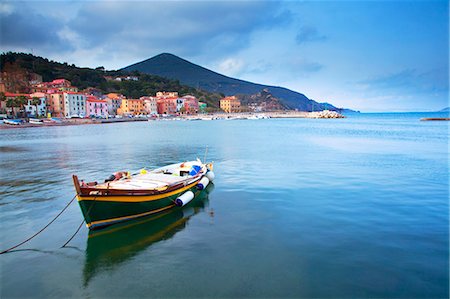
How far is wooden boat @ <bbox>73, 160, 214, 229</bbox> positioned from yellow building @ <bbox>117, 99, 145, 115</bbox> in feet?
387

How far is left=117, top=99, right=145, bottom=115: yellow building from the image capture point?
124 m

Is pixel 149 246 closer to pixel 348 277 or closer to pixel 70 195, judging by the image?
pixel 348 277

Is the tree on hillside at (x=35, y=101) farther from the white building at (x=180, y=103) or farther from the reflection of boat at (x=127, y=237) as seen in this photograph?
the reflection of boat at (x=127, y=237)

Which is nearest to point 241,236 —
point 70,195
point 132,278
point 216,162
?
point 132,278

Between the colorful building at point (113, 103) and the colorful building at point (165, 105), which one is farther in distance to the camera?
the colorful building at point (165, 105)

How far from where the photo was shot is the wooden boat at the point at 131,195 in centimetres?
923

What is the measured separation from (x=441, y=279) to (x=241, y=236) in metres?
5.01

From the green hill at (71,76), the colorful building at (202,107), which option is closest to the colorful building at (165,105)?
the green hill at (71,76)

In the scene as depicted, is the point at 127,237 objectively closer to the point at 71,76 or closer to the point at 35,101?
the point at 35,101

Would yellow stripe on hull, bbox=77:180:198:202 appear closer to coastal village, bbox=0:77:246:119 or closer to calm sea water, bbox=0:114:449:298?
calm sea water, bbox=0:114:449:298

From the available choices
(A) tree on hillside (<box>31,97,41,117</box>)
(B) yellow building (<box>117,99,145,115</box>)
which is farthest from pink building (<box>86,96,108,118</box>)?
(A) tree on hillside (<box>31,97,41,117</box>)

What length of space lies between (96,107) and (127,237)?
111 meters

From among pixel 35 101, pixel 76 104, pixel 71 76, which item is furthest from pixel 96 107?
pixel 71 76

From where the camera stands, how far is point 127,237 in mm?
9281
